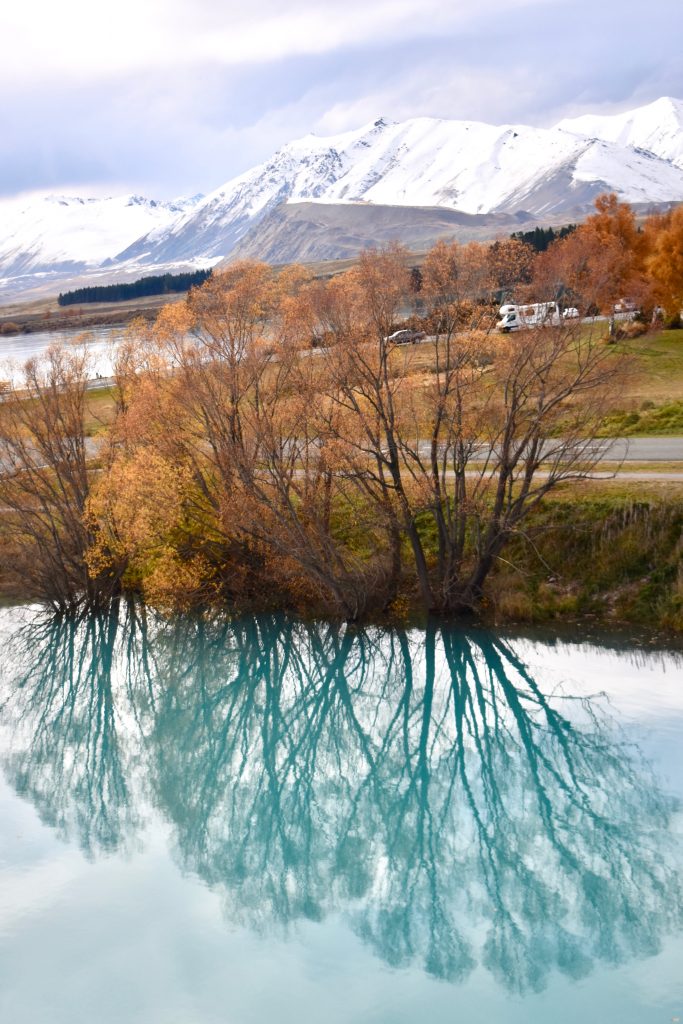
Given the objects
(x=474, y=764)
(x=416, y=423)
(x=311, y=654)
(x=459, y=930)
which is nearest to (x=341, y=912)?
(x=459, y=930)

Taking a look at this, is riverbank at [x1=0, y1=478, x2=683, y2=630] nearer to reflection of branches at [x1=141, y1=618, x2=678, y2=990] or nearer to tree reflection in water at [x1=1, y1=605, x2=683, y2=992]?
tree reflection in water at [x1=1, y1=605, x2=683, y2=992]

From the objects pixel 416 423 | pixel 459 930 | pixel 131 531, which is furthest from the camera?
pixel 131 531

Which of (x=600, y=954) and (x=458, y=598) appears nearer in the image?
(x=600, y=954)

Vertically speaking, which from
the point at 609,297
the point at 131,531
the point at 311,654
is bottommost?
the point at 311,654

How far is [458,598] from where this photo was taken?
2656 centimetres

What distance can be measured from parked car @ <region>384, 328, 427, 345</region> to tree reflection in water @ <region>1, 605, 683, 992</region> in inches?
286

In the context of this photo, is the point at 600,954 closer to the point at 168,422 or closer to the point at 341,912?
the point at 341,912

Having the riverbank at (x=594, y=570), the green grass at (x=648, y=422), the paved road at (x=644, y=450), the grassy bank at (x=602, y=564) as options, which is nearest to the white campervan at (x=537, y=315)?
the riverbank at (x=594, y=570)

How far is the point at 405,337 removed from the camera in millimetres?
26641

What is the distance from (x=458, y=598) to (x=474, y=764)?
650cm

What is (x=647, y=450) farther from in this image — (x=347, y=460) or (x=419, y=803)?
(x=419, y=803)

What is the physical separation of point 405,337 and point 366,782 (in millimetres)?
11641

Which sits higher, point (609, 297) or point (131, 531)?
point (609, 297)

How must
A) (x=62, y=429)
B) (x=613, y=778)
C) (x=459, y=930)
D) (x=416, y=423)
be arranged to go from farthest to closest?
(x=62, y=429), (x=416, y=423), (x=613, y=778), (x=459, y=930)
